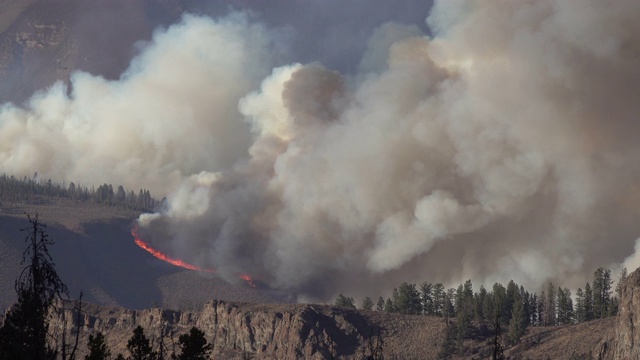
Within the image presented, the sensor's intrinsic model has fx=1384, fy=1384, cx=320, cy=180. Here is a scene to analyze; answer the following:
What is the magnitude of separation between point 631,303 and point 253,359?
188ft

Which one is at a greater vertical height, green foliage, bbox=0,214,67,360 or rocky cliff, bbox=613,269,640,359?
rocky cliff, bbox=613,269,640,359

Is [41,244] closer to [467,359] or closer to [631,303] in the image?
[631,303]

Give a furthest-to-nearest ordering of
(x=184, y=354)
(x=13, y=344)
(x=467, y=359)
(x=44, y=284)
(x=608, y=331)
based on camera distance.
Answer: (x=467, y=359)
(x=608, y=331)
(x=184, y=354)
(x=13, y=344)
(x=44, y=284)

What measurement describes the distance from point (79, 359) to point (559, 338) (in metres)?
65.3

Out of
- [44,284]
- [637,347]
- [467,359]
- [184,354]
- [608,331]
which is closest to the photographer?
[44,284]

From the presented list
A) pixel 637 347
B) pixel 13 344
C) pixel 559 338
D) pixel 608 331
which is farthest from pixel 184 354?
pixel 559 338

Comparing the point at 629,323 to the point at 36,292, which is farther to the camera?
the point at 629,323

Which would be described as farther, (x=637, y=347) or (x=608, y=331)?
(x=608, y=331)

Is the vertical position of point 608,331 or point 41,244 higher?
point 608,331

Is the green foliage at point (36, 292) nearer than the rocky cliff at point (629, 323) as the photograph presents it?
Yes

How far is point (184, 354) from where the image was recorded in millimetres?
76938

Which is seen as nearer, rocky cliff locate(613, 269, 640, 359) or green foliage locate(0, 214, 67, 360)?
green foliage locate(0, 214, 67, 360)

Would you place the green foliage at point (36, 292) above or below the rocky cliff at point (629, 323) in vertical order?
below

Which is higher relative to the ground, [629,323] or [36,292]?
[629,323]
